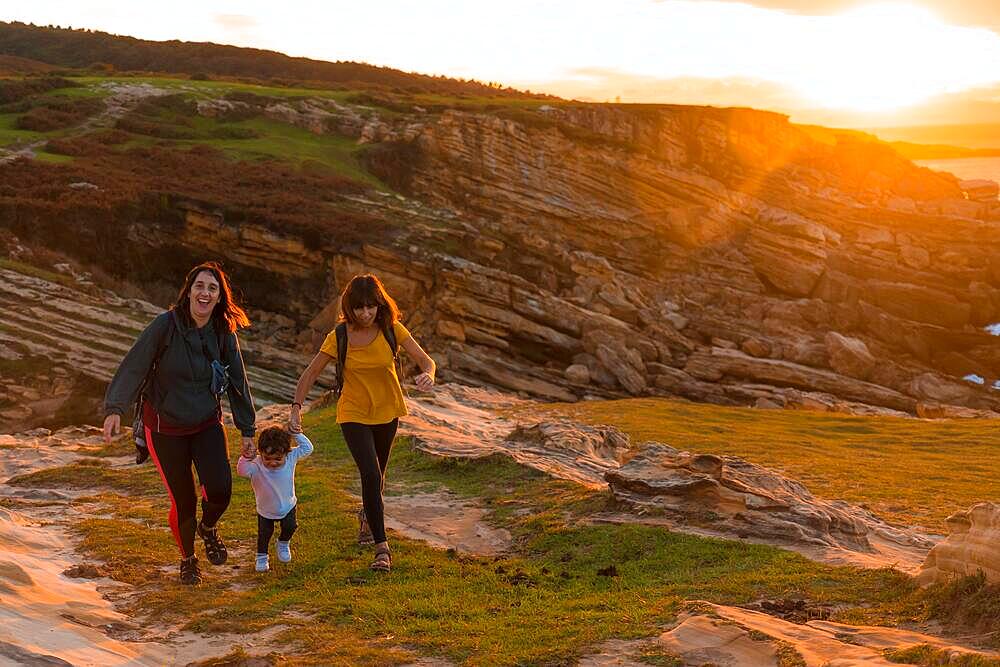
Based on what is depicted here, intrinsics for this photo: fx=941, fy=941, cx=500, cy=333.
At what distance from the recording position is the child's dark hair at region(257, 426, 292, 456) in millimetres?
10023

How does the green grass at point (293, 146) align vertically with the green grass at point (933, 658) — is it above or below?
above

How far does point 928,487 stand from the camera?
19797 millimetres

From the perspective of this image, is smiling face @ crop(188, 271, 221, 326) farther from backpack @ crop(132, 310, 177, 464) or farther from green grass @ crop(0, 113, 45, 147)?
green grass @ crop(0, 113, 45, 147)

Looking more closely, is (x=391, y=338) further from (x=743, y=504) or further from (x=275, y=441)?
(x=743, y=504)

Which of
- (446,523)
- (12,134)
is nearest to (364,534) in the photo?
(446,523)

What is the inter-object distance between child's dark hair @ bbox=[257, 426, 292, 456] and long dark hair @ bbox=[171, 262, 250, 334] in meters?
1.23

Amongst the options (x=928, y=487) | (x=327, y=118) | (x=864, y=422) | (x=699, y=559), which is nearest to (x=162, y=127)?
(x=327, y=118)

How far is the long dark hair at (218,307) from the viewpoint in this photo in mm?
9297

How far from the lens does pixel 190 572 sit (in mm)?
9836

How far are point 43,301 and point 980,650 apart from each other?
31.5 m

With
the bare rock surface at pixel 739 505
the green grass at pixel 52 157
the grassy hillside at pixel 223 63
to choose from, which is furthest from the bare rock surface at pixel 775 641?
the grassy hillside at pixel 223 63

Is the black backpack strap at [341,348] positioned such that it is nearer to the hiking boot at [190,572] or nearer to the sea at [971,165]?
the hiking boot at [190,572]

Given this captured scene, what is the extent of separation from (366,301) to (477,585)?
3.26 meters

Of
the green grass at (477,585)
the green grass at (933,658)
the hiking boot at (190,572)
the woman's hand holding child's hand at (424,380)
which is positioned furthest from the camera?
the woman's hand holding child's hand at (424,380)
